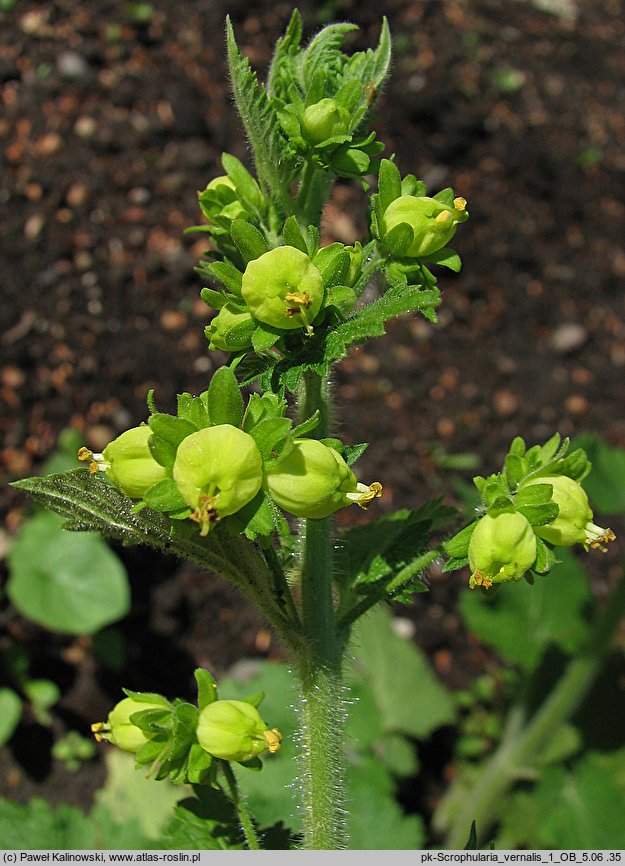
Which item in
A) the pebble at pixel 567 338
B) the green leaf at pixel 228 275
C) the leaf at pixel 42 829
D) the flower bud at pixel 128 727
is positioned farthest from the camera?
the pebble at pixel 567 338

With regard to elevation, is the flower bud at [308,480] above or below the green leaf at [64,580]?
above

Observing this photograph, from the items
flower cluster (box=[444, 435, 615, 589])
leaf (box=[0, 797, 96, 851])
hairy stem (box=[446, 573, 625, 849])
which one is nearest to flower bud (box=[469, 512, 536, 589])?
flower cluster (box=[444, 435, 615, 589])

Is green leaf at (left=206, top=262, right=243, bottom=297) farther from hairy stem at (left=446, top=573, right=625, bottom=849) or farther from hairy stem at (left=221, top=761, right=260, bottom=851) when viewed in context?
hairy stem at (left=446, top=573, right=625, bottom=849)

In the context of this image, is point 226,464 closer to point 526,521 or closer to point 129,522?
point 129,522

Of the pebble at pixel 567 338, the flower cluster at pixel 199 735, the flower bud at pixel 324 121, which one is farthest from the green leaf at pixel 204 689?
the pebble at pixel 567 338

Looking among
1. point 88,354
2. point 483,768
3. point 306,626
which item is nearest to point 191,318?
point 88,354

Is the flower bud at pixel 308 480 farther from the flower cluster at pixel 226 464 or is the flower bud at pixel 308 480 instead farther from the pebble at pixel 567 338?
the pebble at pixel 567 338

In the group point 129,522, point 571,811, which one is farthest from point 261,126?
point 571,811
